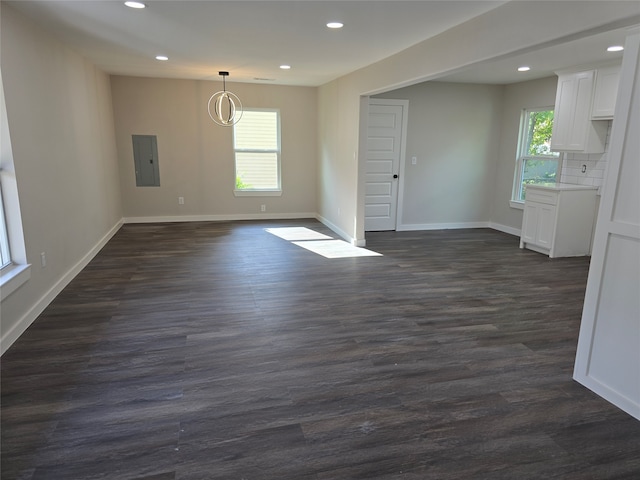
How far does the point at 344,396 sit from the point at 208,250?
12.2 ft

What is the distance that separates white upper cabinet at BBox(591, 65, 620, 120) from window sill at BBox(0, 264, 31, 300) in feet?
20.4

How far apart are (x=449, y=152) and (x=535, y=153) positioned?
134 centimetres

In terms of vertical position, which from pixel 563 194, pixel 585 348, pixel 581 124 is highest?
pixel 581 124

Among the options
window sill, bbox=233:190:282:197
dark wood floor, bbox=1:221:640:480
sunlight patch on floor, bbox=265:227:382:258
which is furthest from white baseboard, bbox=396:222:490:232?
dark wood floor, bbox=1:221:640:480

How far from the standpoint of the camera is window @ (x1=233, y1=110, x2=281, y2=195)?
24.9ft

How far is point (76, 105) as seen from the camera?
15.8 feet

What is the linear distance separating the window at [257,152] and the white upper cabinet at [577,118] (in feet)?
15.2

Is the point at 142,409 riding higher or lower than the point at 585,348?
lower

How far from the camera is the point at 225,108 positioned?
739 cm

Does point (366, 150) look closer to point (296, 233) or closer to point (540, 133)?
point (296, 233)

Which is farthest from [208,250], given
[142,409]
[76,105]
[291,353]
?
[142,409]

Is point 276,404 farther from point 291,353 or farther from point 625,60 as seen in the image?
point 625,60

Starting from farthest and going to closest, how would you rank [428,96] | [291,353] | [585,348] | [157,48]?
[428,96], [157,48], [291,353], [585,348]

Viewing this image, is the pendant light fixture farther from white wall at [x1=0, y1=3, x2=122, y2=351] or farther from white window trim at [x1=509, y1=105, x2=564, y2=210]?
white window trim at [x1=509, y1=105, x2=564, y2=210]
